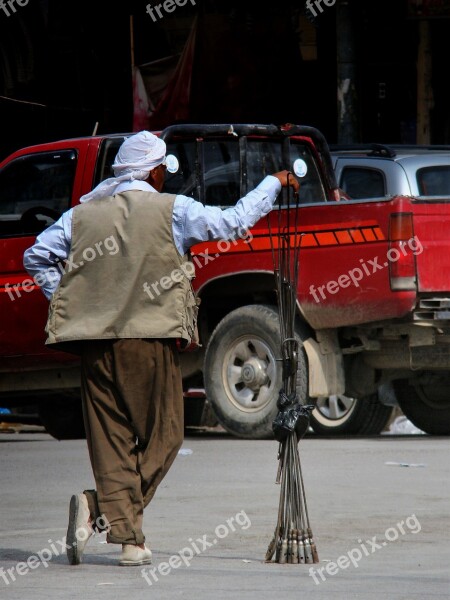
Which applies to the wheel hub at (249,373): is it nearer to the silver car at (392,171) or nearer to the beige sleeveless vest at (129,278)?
the silver car at (392,171)

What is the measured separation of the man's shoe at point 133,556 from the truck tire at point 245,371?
18.3 ft

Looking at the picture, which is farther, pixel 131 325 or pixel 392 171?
pixel 392 171

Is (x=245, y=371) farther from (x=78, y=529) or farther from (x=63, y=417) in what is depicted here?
(x=78, y=529)

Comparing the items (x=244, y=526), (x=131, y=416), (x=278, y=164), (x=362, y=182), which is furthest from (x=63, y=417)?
(x=131, y=416)

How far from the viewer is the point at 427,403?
13.0 meters

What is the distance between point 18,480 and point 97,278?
366 centimetres

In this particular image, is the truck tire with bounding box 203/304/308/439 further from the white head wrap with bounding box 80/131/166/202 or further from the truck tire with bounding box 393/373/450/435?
the white head wrap with bounding box 80/131/166/202

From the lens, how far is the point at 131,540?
6352 millimetres

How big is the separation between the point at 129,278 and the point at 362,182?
286 inches

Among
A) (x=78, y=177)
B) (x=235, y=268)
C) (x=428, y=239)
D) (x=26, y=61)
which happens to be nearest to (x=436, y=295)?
(x=428, y=239)

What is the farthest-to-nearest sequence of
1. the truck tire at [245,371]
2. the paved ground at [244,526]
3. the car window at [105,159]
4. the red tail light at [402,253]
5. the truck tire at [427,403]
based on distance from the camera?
the truck tire at [427,403] < the car window at [105,159] < the truck tire at [245,371] < the red tail light at [402,253] < the paved ground at [244,526]

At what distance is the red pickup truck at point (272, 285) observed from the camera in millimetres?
11312

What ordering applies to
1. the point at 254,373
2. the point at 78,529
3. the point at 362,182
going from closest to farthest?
1. the point at 78,529
2. the point at 254,373
3. the point at 362,182

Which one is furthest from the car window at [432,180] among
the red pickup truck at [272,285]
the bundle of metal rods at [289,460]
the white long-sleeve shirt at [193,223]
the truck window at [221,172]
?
the white long-sleeve shirt at [193,223]
